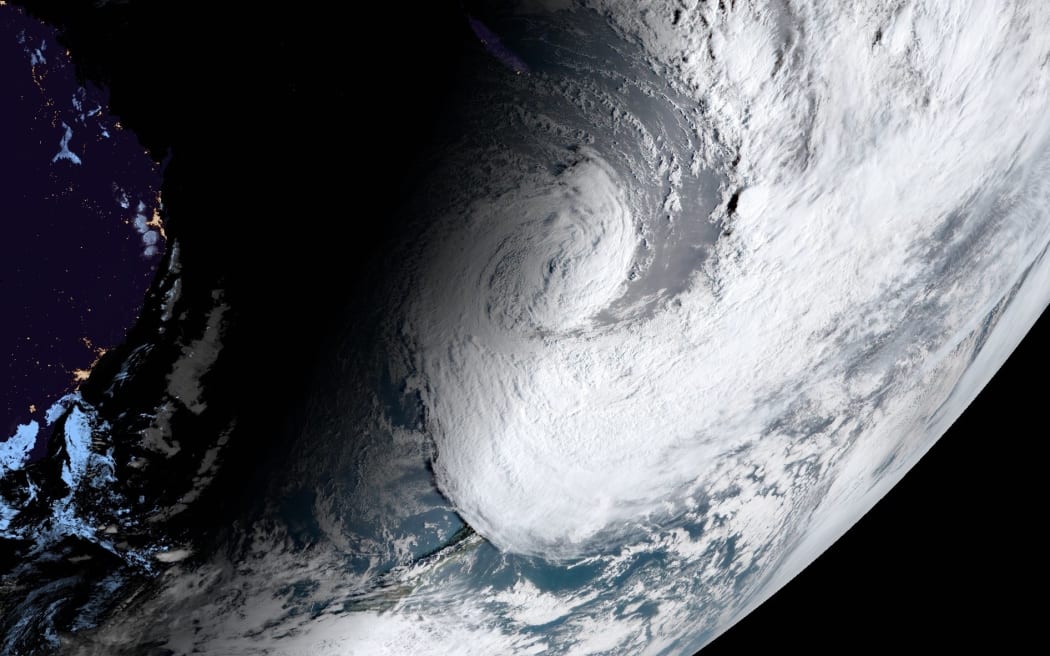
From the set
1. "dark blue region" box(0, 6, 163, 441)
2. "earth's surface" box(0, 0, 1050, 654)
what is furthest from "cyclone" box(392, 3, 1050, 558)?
"dark blue region" box(0, 6, 163, 441)

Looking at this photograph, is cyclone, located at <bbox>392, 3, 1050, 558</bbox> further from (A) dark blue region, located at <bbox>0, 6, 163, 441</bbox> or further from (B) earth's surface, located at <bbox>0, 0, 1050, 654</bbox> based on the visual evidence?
(A) dark blue region, located at <bbox>0, 6, 163, 441</bbox>

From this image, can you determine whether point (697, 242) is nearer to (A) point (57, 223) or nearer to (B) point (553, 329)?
(B) point (553, 329)

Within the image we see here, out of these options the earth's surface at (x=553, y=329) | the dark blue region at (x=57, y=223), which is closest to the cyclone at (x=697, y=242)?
the earth's surface at (x=553, y=329)

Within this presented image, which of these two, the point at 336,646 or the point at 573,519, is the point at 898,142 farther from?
the point at 336,646

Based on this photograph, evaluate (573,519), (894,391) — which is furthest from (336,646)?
(894,391)

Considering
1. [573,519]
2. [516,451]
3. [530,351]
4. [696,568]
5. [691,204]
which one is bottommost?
[696,568]

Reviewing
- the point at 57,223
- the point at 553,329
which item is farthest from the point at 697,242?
the point at 57,223

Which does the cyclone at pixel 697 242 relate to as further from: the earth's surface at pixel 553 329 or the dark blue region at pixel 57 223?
the dark blue region at pixel 57 223
